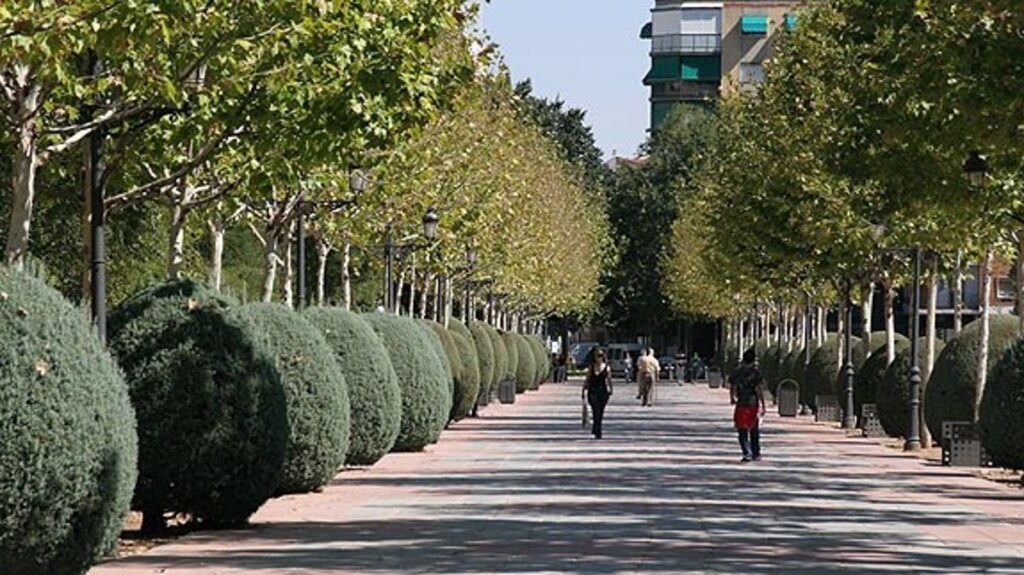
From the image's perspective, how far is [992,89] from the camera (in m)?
20.3

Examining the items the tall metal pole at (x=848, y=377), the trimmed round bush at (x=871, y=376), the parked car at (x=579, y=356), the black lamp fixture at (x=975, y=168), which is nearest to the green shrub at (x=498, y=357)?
the tall metal pole at (x=848, y=377)

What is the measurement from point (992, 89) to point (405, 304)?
70.0m

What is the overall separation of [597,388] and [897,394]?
20.1ft

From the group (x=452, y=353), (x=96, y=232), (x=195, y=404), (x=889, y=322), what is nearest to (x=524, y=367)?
(x=889, y=322)

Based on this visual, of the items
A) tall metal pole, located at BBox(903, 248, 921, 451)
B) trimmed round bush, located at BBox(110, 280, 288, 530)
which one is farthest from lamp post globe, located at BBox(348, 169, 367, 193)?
trimmed round bush, located at BBox(110, 280, 288, 530)

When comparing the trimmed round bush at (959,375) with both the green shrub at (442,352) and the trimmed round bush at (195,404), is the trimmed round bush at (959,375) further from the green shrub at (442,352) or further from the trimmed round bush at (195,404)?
the trimmed round bush at (195,404)

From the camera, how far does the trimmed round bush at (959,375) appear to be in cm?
3762

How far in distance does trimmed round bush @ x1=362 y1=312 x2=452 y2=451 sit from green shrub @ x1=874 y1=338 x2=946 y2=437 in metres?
9.51

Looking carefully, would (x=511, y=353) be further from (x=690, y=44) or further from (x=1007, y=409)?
(x=690, y=44)

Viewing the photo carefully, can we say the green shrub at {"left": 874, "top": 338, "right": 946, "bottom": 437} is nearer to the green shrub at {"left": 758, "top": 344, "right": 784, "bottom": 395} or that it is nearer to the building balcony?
the green shrub at {"left": 758, "top": 344, "right": 784, "bottom": 395}

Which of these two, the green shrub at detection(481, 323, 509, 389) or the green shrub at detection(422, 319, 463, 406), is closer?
the green shrub at detection(422, 319, 463, 406)

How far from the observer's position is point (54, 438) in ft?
49.6

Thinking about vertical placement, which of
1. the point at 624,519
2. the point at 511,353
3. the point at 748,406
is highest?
the point at 511,353

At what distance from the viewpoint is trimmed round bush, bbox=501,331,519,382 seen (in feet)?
242
